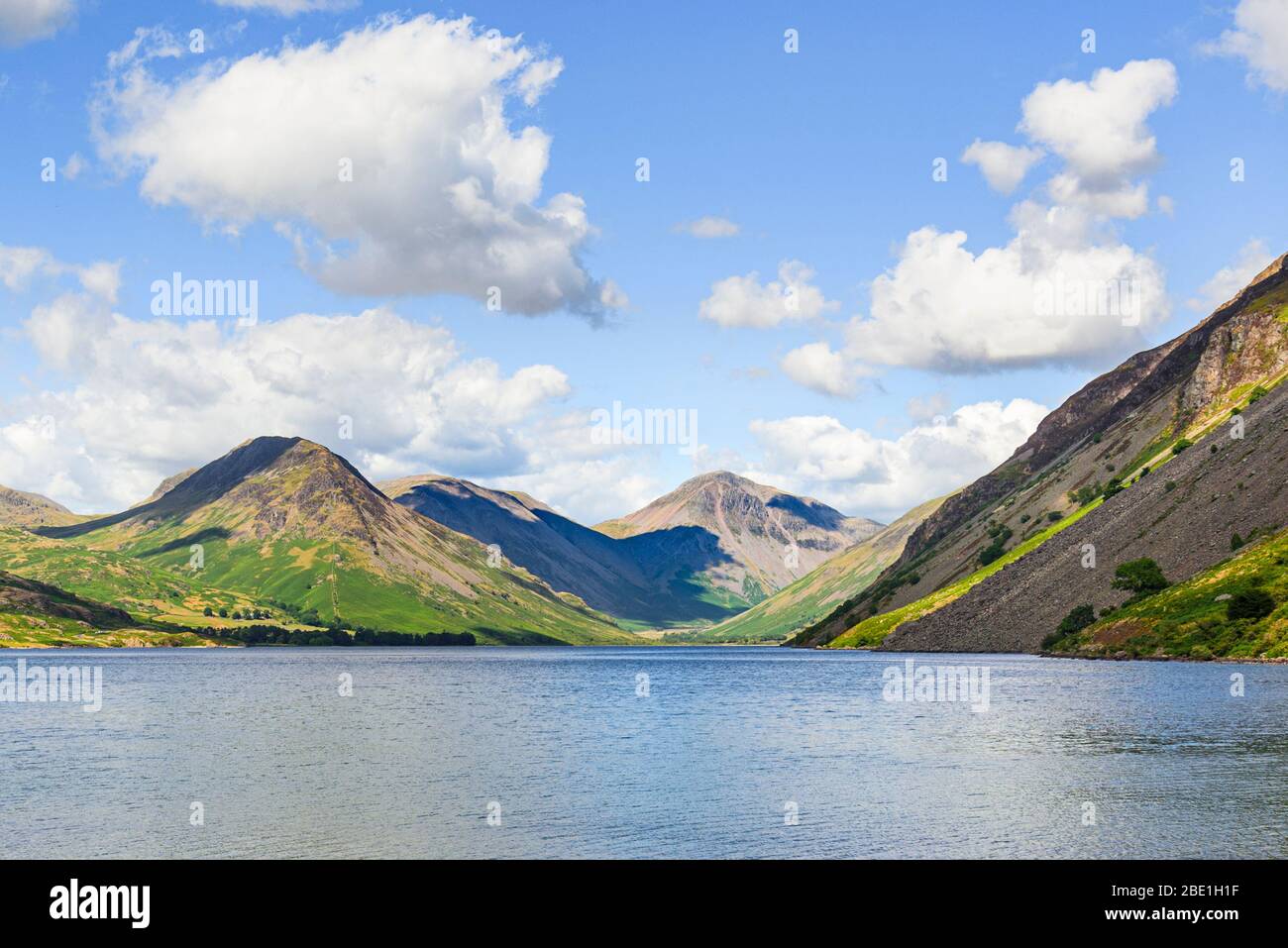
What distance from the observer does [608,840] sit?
5562 cm

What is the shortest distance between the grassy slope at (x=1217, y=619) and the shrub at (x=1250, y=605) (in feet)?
3.21

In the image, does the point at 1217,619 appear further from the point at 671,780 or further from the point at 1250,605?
the point at 671,780

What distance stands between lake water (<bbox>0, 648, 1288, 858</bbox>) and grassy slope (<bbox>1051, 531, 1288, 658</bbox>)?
1228 inches

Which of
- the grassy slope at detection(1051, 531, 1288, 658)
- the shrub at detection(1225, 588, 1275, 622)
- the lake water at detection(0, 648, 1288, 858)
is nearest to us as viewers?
the lake water at detection(0, 648, 1288, 858)

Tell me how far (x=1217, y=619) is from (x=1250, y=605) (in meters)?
5.54

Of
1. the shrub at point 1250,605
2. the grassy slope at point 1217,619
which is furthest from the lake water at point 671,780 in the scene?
the shrub at point 1250,605

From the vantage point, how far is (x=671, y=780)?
75.8m

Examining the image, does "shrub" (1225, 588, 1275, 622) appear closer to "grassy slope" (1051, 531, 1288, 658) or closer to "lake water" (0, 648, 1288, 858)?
"grassy slope" (1051, 531, 1288, 658)

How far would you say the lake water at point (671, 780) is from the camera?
54781mm

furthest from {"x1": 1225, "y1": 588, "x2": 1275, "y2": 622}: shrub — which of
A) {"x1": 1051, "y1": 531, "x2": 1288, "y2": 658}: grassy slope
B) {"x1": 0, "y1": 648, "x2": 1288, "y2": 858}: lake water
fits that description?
{"x1": 0, "y1": 648, "x2": 1288, "y2": 858}: lake water

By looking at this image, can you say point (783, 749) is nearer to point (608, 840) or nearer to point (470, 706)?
point (608, 840)

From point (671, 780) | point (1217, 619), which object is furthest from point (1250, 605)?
point (671, 780)

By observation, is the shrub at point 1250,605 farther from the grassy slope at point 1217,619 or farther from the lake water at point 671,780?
the lake water at point 671,780

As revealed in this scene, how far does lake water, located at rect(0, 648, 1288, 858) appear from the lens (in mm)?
54781
